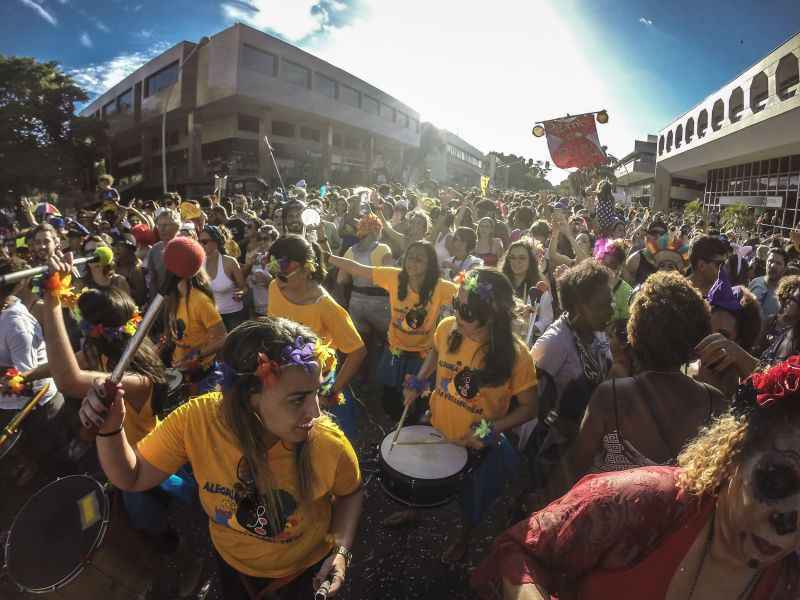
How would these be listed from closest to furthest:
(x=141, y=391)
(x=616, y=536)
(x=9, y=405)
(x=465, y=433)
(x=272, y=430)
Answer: (x=616, y=536) < (x=272, y=430) < (x=141, y=391) < (x=465, y=433) < (x=9, y=405)

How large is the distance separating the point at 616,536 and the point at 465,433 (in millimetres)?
1611

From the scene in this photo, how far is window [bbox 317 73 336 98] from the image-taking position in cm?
3972

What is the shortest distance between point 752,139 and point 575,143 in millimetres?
→ 22455

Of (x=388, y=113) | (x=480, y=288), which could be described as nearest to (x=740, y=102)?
(x=388, y=113)

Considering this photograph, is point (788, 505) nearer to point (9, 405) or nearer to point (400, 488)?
point (400, 488)

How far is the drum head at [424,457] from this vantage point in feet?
8.53

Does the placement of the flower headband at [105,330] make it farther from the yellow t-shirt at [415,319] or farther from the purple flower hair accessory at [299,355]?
the yellow t-shirt at [415,319]

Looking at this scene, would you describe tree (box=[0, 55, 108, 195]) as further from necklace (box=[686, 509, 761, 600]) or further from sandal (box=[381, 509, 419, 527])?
necklace (box=[686, 509, 761, 600])

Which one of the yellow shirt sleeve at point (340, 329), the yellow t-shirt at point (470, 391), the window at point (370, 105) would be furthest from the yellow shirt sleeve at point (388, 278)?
the window at point (370, 105)

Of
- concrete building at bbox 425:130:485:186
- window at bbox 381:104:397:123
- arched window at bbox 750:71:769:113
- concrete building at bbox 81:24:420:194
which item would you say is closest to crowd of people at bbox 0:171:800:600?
arched window at bbox 750:71:769:113

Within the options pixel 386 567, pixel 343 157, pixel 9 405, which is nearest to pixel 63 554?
pixel 386 567

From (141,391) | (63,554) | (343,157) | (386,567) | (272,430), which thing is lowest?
(386,567)

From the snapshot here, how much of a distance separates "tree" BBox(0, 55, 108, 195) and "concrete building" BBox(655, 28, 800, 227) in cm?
4652

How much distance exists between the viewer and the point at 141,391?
2.57 metres
